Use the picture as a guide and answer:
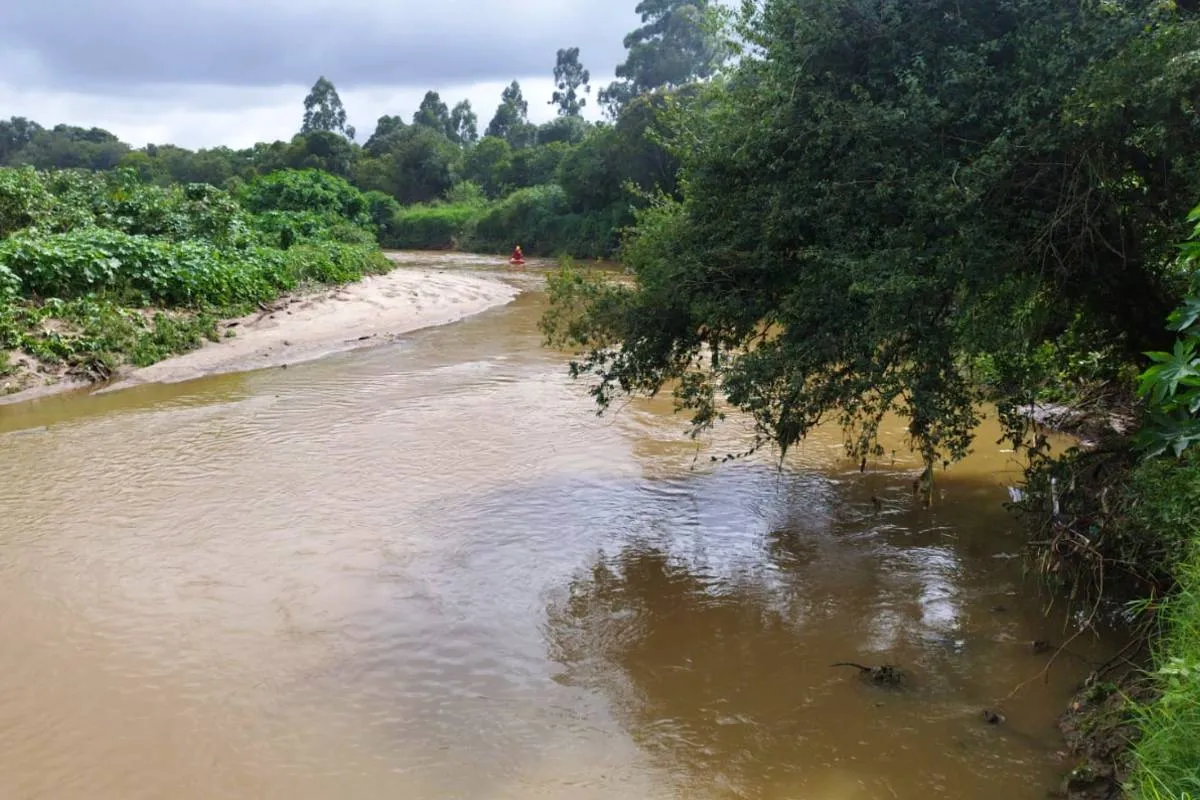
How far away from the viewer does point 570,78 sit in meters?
84.9

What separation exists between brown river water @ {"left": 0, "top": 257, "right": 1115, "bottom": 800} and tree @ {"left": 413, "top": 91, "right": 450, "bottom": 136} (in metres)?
80.0

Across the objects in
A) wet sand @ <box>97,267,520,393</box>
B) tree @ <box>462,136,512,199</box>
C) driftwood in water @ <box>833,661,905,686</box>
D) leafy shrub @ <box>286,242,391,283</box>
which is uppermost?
tree @ <box>462,136,512,199</box>

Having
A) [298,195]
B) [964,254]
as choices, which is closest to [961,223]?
Answer: [964,254]

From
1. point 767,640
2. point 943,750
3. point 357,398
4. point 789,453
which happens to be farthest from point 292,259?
point 943,750

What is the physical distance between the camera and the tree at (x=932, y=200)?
5.41 m

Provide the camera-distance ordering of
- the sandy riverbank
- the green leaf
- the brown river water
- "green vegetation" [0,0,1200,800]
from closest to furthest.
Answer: the green leaf
the brown river water
"green vegetation" [0,0,1200,800]
the sandy riverbank

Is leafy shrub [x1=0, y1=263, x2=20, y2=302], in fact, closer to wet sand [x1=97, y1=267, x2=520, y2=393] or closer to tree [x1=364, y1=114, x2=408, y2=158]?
wet sand [x1=97, y1=267, x2=520, y2=393]

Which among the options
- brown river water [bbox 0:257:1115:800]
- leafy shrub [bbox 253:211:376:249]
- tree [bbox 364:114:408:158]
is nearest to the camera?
brown river water [bbox 0:257:1115:800]

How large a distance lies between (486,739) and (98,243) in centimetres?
1399

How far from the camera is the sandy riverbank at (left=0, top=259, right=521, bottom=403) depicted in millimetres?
13844

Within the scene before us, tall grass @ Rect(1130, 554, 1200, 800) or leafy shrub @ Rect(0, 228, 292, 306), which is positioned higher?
leafy shrub @ Rect(0, 228, 292, 306)

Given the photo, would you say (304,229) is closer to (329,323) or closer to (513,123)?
(329,323)

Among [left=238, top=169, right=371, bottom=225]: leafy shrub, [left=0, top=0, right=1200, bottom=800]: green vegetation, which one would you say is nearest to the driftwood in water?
[left=0, top=0, right=1200, bottom=800]: green vegetation

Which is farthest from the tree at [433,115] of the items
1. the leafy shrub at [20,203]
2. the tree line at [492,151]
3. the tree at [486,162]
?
the leafy shrub at [20,203]
